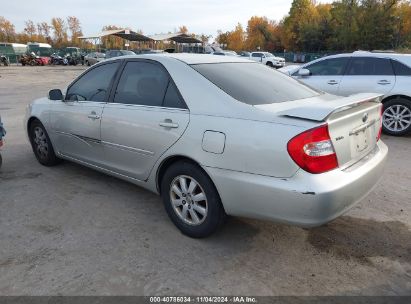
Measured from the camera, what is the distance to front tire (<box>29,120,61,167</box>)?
5113 mm

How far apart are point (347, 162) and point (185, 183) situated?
1.35m

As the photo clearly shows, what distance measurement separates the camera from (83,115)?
4.29 meters

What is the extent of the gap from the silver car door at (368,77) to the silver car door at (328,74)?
14cm

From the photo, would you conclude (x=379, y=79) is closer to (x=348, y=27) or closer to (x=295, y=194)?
(x=295, y=194)

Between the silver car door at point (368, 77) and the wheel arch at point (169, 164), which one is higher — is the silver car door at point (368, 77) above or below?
above

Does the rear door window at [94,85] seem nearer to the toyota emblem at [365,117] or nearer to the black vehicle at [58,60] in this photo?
the toyota emblem at [365,117]

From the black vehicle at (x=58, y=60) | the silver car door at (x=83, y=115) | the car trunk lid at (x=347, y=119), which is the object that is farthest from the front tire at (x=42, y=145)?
the black vehicle at (x=58, y=60)

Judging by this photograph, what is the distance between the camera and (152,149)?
3438mm

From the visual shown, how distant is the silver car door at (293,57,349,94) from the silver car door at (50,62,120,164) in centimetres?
494

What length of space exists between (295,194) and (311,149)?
0.33 metres

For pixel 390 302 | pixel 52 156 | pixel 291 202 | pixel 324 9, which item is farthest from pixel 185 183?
pixel 324 9

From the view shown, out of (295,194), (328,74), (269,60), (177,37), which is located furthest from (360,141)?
(177,37)

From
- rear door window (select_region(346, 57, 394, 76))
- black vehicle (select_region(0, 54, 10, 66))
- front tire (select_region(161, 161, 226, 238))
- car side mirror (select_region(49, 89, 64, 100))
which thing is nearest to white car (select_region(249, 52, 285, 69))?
black vehicle (select_region(0, 54, 10, 66))

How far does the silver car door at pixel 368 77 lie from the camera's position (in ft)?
24.1
